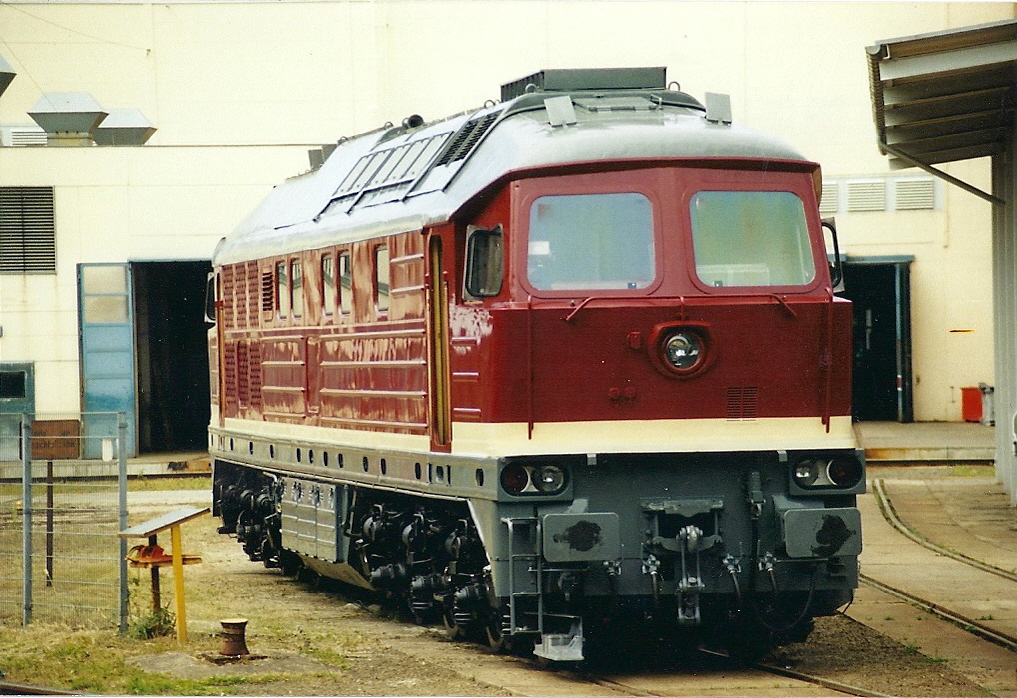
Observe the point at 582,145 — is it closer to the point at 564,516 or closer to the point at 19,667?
the point at 564,516

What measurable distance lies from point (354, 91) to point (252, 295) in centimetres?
1104

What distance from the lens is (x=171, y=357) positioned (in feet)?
106

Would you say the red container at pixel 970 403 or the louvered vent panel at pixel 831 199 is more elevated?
the louvered vent panel at pixel 831 199

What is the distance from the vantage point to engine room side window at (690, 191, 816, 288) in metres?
10.5

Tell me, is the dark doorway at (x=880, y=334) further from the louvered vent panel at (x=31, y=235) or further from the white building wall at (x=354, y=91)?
the louvered vent panel at (x=31, y=235)

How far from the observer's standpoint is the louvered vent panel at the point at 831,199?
100 feet

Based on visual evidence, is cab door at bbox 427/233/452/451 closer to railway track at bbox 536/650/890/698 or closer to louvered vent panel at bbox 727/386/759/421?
railway track at bbox 536/650/890/698

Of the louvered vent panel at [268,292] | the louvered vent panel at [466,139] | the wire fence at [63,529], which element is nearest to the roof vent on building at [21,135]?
the louvered vent panel at [268,292]

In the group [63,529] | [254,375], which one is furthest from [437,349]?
[254,375]

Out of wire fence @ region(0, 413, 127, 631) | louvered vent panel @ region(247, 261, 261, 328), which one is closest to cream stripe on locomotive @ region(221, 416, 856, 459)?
wire fence @ region(0, 413, 127, 631)

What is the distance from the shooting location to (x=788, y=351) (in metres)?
10.5

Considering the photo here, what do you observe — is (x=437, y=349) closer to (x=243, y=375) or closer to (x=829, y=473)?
(x=829, y=473)

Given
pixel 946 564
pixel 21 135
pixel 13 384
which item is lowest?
pixel 946 564

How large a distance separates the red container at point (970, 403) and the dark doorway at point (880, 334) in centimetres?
121
